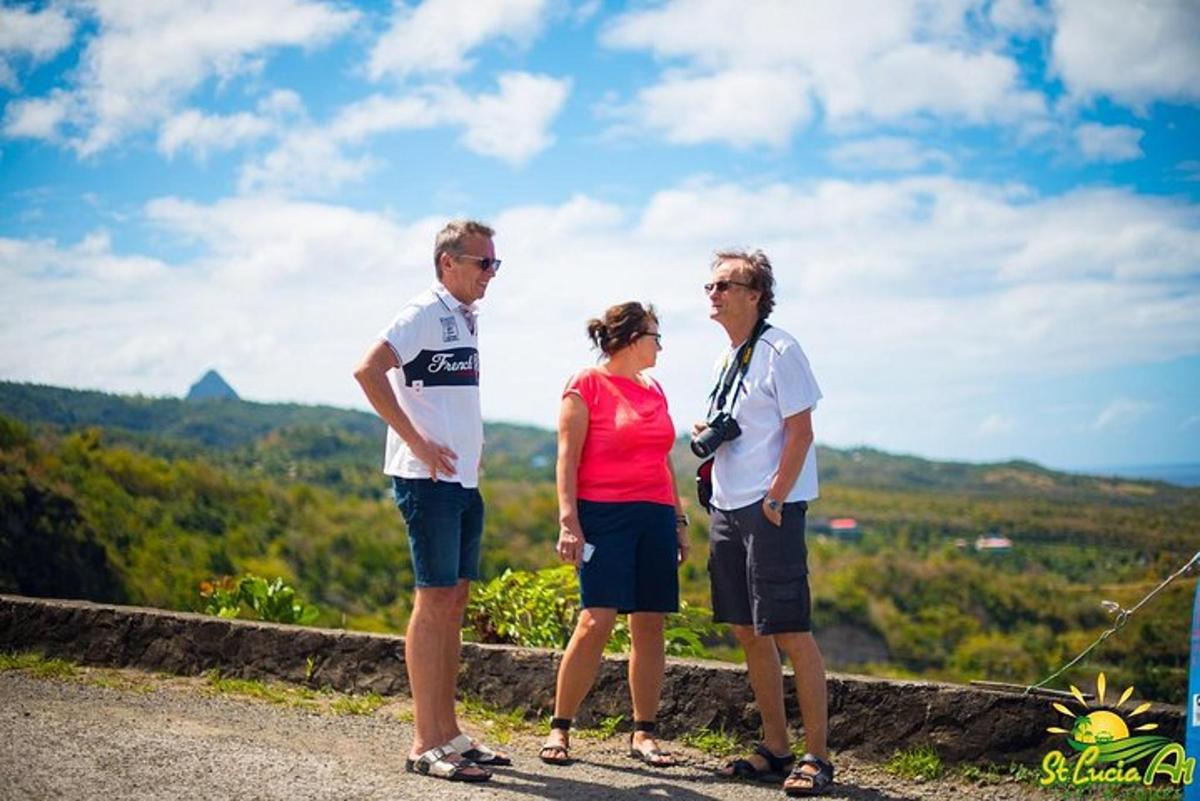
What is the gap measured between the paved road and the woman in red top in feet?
0.98

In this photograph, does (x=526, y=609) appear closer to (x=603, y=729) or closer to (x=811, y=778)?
(x=603, y=729)

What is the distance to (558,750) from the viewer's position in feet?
15.6

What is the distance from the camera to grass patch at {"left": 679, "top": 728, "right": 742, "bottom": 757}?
16.6 ft

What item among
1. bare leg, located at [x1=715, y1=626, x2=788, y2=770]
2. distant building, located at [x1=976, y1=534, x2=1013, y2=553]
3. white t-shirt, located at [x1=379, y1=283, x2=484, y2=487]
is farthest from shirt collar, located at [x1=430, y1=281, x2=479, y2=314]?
distant building, located at [x1=976, y1=534, x2=1013, y2=553]

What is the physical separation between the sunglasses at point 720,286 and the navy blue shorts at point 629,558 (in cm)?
87

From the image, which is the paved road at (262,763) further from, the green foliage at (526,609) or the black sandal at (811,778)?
the green foliage at (526,609)

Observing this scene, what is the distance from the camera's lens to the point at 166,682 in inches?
233

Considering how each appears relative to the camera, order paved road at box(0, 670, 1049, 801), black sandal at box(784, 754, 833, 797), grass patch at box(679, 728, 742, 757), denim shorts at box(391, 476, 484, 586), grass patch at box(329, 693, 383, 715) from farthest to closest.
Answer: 1. grass patch at box(329, 693, 383, 715)
2. grass patch at box(679, 728, 742, 757)
3. denim shorts at box(391, 476, 484, 586)
4. black sandal at box(784, 754, 833, 797)
5. paved road at box(0, 670, 1049, 801)

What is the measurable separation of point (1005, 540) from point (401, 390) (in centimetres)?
7700

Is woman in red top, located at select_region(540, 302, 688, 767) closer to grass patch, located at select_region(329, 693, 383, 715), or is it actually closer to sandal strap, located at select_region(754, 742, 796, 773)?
sandal strap, located at select_region(754, 742, 796, 773)

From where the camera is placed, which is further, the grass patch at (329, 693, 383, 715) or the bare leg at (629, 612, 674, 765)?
the grass patch at (329, 693, 383, 715)

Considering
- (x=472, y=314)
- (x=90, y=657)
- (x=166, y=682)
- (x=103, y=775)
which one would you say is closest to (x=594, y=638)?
(x=472, y=314)

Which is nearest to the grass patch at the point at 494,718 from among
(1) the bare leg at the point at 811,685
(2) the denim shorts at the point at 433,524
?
(2) the denim shorts at the point at 433,524

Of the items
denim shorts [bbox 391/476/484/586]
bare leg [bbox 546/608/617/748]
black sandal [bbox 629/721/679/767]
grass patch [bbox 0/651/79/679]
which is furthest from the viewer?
grass patch [bbox 0/651/79/679]
